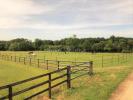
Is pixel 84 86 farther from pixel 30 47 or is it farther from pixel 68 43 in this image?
pixel 68 43

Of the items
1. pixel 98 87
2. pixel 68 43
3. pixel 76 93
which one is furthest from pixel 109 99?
pixel 68 43

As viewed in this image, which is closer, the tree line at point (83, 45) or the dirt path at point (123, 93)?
the dirt path at point (123, 93)

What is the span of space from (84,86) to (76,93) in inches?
80.9

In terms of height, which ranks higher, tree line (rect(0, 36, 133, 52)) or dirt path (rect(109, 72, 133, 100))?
tree line (rect(0, 36, 133, 52))

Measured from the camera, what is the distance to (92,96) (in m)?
12.0

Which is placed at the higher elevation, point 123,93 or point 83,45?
point 83,45

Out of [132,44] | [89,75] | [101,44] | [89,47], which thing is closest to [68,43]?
[89,47]

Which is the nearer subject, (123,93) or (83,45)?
(123,93)

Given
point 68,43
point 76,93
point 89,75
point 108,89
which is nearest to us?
point 76,93

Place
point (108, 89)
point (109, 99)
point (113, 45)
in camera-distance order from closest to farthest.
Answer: point (109, 99) < point (108, 89) < point (113, 45)

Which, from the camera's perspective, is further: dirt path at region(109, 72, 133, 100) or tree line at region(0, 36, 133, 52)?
tree line at region(0, 36, 133, 52)

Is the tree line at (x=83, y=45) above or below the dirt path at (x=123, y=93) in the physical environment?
above

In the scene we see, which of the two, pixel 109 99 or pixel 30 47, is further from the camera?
pixel 30 47

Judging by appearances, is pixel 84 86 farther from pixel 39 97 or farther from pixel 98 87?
pixel 39 97
